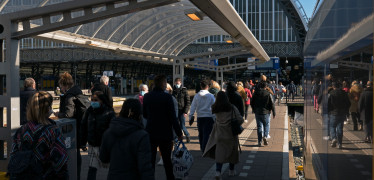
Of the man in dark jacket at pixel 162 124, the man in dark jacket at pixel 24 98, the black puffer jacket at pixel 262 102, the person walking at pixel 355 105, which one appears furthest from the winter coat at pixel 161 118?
the black puffer jacket at pixel 262 102

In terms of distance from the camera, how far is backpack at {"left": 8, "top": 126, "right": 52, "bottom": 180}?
3.08 meters

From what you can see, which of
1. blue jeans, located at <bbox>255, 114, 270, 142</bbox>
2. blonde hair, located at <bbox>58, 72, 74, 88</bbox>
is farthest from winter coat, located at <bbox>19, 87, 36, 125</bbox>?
blue jeans, located at <bbox>255, 114, 270, 142</bbox>

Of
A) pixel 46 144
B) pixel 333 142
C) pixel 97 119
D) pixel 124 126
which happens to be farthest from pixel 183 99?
pixel 333 142

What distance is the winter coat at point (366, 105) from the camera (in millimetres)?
1699

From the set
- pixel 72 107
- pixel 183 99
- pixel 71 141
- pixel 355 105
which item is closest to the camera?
pixel 355 105

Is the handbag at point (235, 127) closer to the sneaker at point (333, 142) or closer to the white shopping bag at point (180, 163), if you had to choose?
the white shopping bag at point (180, 163)

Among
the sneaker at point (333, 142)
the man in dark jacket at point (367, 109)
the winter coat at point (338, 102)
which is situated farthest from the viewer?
the sneaker at point (333, 142)

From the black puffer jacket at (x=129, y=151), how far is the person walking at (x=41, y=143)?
1.45 feet

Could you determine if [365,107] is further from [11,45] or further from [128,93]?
[128,93]

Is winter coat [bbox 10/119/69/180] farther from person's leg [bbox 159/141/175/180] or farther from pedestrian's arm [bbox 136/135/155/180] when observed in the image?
person's leg [bbox 159/141/175/180]

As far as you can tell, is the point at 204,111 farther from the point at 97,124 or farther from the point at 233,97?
the point at 97,124

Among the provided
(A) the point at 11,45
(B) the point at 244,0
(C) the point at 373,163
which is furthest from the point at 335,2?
(B) the point at 244,0

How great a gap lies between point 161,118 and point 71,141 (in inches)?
48.6

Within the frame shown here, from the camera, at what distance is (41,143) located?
3195 millimetres
